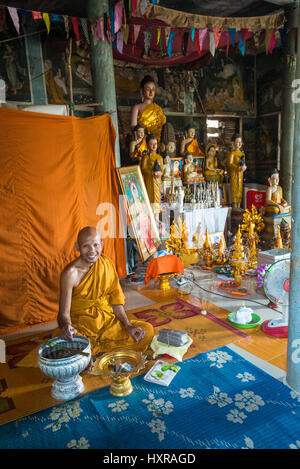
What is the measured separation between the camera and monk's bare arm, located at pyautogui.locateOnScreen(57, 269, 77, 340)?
298 cm

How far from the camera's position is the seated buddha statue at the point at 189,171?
895 centimetres

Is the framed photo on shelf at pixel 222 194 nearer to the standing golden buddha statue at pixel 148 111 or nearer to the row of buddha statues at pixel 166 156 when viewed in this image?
the row of buddha statues at pixel 166 156

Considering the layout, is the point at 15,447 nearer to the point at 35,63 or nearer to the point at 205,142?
the point at 35,63

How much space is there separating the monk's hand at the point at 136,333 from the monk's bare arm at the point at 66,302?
59 cm

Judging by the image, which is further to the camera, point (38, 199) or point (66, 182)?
point (66, 182)

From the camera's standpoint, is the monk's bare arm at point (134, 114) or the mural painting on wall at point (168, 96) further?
the mural painting on wall at point (168, 96)

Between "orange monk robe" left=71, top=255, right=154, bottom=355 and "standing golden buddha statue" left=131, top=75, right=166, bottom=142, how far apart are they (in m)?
Answer: 5.55

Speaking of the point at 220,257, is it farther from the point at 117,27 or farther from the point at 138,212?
the point at 117,27

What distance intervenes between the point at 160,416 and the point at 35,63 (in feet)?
25.2

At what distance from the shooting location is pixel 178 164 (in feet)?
30.0

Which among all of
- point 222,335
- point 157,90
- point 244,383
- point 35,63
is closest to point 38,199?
point 222,335

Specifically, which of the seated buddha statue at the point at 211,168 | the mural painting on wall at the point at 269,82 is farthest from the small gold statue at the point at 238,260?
the mural painting on wall at the point at 269,82
